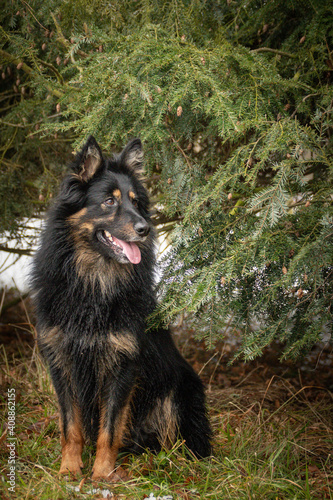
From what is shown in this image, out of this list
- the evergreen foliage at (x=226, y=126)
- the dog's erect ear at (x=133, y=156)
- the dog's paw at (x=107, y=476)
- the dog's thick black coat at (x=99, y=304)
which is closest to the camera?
the evergreen foliage at (x=226, y=126)

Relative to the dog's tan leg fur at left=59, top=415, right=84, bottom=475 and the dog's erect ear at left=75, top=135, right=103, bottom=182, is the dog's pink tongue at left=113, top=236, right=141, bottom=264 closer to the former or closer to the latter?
the dog's erect ear at left=75, top=135, right=103, bottom=182

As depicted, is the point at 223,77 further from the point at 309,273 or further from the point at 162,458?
the point at 162,458

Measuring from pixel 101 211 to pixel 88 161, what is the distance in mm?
357

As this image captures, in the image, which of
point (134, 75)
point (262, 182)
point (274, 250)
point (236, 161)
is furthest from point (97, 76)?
point (262, 182)

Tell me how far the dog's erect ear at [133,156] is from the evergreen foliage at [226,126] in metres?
0.10

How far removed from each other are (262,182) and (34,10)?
9.07ft

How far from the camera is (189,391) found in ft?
11.7

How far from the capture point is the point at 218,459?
343cm

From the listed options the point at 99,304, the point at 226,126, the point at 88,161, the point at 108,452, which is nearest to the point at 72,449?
the point at 108,452

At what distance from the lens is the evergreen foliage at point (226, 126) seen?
2752 millimetres

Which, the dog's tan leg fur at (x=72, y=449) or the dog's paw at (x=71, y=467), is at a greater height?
the dog's tan leg fur at (x=72, y=449)

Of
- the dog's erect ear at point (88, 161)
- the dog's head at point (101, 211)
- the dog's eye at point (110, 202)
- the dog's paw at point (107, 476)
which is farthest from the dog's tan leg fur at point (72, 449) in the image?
the dog's erect ear at point (88, 161)

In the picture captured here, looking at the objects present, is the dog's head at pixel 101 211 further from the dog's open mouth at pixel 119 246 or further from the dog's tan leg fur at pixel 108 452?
the dog's tan leg fur at pixel 108 452

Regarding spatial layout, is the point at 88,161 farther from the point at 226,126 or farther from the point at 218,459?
the point at 218,459
